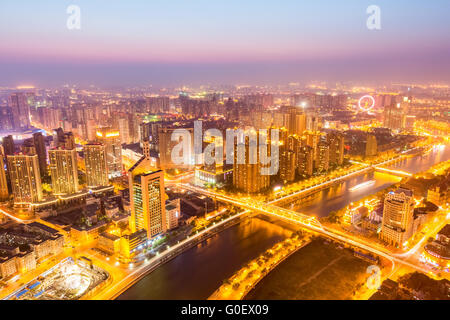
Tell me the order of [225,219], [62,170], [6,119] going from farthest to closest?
[6,119] < [62,170] < [225,219]

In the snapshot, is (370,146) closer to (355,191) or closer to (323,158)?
(323,158)

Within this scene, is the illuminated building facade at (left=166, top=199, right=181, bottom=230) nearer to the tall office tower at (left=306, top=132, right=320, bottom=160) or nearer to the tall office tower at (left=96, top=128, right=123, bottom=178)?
the tall office tower at (left=96, top=128, right=123, bottom=178)

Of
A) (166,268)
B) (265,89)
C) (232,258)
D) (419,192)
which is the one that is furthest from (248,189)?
(265,89)

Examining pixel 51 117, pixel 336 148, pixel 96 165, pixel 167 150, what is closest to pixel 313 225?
pixel 336 148

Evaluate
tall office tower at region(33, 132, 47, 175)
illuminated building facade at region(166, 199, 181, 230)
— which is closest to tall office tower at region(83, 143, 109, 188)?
tall office tower at region(33, 132, 47, 175)

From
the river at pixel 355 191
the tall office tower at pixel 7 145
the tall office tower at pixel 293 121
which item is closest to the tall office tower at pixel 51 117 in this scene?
the tall office tower at pixel 7 145
